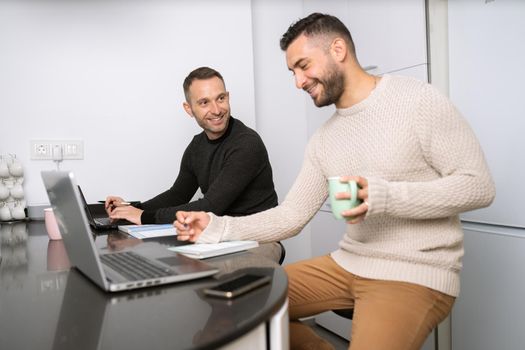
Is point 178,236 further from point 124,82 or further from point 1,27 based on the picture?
point 1,27

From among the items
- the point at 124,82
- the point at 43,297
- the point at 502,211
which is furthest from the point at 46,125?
the point at 502,211

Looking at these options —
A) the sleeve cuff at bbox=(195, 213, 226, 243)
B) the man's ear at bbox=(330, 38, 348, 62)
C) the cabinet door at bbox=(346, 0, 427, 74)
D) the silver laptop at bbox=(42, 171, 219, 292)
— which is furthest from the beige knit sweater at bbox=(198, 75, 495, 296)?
the cabinet door at bbox=(346, 0, 427, 74)

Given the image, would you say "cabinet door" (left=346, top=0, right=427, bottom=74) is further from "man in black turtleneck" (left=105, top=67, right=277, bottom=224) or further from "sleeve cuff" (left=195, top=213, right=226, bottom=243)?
"sleeve cuff" (left=195, top=213, right=226, bottom=243)

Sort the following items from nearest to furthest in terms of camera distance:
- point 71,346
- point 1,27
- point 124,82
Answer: point 71,346 → point 1,27 → point 124,82

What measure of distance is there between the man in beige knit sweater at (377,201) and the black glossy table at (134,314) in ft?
1.06

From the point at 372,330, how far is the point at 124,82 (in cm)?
186

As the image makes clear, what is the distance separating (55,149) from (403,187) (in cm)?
178

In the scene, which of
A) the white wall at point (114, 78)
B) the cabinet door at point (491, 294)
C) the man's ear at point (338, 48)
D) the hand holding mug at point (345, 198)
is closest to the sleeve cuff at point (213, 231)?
the hand holding mug at point (345, 198)

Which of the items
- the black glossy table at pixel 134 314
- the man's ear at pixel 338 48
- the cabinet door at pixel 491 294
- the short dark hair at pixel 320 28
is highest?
the short dark hair at pixel 320 28

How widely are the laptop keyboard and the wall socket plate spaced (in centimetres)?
141

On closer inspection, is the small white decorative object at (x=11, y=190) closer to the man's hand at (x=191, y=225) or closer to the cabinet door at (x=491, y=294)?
the man's hand at (x=191, y=225)

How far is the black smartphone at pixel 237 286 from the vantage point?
719 millimetres

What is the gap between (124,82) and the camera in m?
2.40

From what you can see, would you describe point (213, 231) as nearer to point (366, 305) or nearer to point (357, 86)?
point (366, 305)
